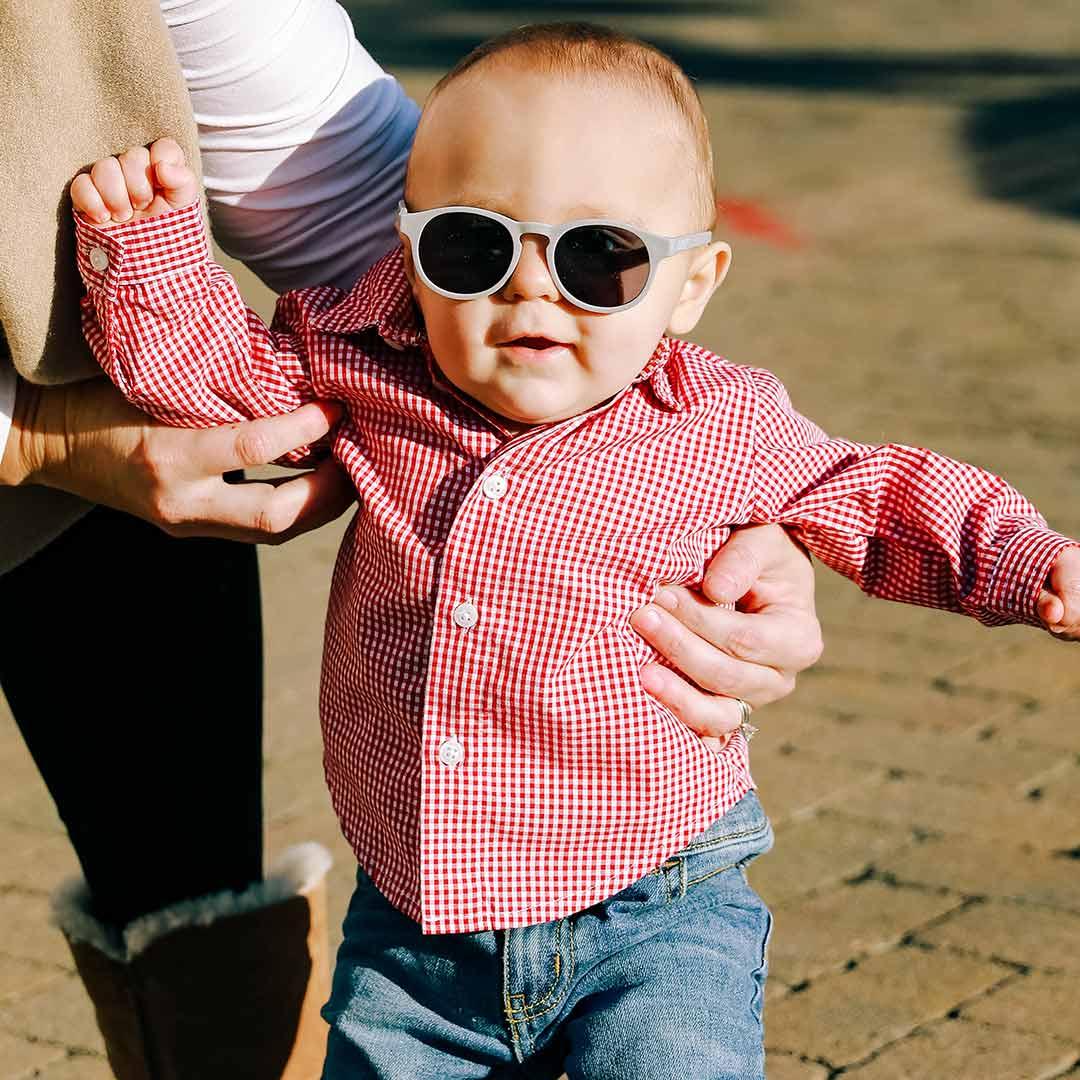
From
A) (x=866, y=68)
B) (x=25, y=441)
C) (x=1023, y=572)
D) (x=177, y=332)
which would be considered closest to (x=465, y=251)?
(x=177, y=332)

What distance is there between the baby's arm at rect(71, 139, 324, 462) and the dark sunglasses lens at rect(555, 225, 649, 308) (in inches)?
14.2

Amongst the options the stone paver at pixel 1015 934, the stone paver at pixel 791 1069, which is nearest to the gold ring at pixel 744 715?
the stone paver at pixel 791 1069

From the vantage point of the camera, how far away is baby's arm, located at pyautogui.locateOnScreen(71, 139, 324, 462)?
176cm

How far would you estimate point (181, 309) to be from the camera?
183 centimetres

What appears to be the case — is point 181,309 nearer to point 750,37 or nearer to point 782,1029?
point 782,1029

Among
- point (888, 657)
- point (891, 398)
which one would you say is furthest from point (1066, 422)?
point (888, 657)

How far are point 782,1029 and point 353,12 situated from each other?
10.9 m

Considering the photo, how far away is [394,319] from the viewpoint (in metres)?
1.83

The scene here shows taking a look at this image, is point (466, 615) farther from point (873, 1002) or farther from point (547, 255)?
point (873, 1002)

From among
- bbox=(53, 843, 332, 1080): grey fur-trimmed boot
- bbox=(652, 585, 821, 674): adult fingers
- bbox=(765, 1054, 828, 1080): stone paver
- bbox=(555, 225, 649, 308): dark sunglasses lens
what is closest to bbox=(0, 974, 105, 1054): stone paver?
bbox=(53, 843, 332, 1080): grey fur-trimmed boot

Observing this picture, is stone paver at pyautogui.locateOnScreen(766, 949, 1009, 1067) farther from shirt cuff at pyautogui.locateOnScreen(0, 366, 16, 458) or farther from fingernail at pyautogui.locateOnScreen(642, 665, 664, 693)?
shirt cuff at pyautogui.locateOnScreen(0, 366, 16, 458)

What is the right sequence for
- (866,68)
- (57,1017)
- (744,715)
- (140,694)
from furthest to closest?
1. (866,68)
2. (57,1017)
3. (140,694)
4. (744,715)

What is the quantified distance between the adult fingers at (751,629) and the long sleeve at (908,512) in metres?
0.09

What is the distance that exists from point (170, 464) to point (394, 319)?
29 cm
